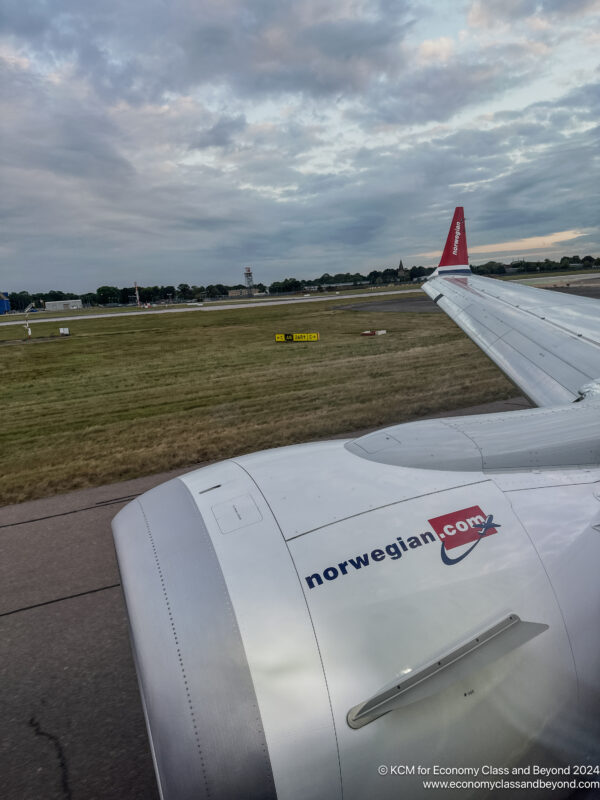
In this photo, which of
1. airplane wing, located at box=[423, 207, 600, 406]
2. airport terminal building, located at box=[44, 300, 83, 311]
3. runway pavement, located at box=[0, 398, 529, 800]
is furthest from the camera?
airport terminal building, located at box=[44, 300, 83, 311]

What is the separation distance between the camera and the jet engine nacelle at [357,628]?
8.36 ft

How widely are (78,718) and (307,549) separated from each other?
4187mm

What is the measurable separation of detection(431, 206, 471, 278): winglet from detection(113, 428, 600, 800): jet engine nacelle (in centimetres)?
1933

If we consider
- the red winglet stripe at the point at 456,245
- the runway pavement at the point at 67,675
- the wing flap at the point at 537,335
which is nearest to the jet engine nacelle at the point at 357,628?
the runway pavement at the point at 67,675

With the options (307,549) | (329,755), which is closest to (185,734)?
(329,755)

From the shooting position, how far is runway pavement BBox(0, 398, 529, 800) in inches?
177

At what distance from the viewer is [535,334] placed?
9.66 m

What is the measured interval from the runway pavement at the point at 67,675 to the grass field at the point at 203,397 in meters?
3.14

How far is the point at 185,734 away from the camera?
2.53m

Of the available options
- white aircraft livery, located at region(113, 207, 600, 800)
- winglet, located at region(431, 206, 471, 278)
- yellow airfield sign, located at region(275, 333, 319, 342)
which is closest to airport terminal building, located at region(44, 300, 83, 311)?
yellow airfield sign, located at region(275, 333, 319, 342)

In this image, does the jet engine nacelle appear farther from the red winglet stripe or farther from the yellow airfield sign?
the yellow airfield sign

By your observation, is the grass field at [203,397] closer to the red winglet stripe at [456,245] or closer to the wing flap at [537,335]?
the wing flap at [537,335]

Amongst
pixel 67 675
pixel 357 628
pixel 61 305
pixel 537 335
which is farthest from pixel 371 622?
pixel 61 305

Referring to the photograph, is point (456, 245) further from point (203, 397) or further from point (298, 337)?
point (298, 337)
